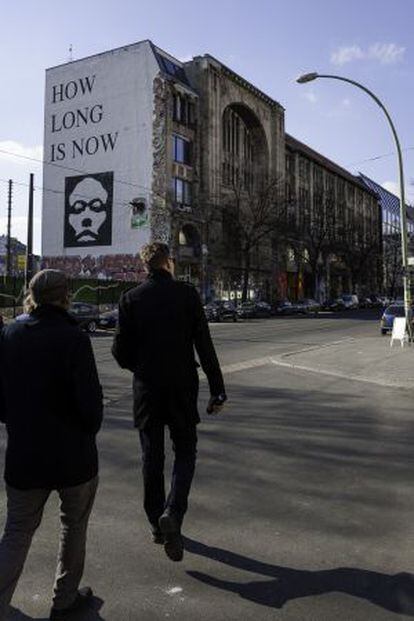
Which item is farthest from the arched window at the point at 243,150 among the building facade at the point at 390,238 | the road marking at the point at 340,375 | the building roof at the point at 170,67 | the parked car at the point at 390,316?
the road marking at the point at 340,375

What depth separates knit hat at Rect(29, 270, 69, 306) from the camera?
326 centimetres

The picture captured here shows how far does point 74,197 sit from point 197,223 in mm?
10741

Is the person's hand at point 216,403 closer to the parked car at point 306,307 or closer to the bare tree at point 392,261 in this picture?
the parked car at point 306,307

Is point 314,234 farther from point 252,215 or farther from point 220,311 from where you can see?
point 220,311

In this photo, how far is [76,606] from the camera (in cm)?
341

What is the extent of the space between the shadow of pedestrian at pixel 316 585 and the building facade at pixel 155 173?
159 feet

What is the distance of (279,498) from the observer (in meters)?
5.37

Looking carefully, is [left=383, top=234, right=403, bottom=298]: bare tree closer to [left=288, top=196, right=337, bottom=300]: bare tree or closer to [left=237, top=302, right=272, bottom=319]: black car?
[left=288, top=196, right=337, bottom=300]: bare tree

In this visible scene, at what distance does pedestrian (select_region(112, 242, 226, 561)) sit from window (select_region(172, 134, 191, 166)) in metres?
51.2

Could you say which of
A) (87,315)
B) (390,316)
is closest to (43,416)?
(390,316)

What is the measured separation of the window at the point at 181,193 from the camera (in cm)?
5376

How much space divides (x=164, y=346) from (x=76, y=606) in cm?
155

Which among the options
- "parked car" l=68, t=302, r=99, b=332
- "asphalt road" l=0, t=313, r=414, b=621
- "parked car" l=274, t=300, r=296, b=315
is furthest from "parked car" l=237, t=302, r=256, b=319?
"asphalt road" l=0, t=313, r=414, b=621

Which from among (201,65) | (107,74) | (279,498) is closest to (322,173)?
(201,65)
